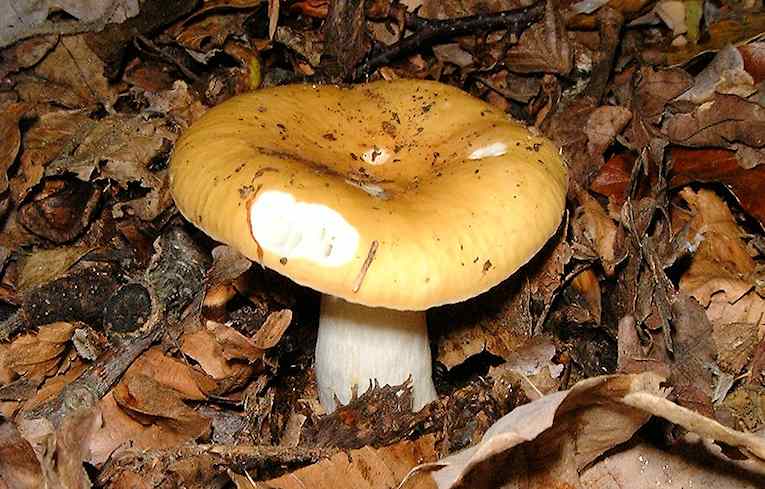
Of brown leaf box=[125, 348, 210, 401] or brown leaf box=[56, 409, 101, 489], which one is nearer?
brown leaf box=[56, 409, 101, 489]

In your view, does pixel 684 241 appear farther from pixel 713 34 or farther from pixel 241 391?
pixel 241 391

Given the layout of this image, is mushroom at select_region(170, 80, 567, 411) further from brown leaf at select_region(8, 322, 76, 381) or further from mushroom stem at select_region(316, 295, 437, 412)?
brown leaf at select_region(8, 322, 76, 381)

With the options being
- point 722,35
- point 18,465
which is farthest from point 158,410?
point 722,35

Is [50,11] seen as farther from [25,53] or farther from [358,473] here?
[358,473]

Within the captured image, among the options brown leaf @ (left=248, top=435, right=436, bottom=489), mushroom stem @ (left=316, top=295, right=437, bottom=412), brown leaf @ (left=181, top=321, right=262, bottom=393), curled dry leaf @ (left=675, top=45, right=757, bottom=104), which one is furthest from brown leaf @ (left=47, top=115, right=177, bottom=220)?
curled dry leaf @ (left=675, top=45, right=757, bottom=104)

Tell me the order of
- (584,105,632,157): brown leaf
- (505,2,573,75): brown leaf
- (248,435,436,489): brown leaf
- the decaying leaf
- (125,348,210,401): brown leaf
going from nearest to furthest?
(248,435,436,489): brown leaf, (125,348,210,401): brown leaf, the decaying leaf, (584,105,632,157): brown leaf, (505,2,573,75): brown leaf

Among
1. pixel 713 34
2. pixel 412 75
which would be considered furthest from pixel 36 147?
pixel 713 34

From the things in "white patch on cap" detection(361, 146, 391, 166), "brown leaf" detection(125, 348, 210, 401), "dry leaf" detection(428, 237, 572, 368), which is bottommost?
"dry leaf" detection(428, 237, 572, 368)

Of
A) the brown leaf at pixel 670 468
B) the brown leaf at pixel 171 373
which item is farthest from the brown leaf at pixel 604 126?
the brown leaf at pixel 171 373
